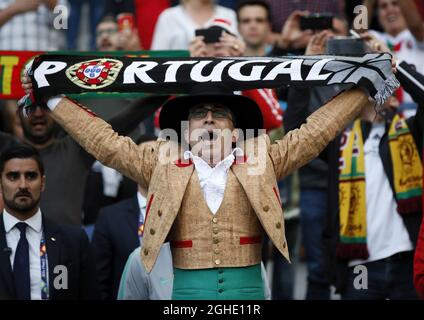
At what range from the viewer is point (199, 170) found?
678cm

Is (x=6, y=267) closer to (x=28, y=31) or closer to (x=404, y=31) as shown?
(x=28, y=31)

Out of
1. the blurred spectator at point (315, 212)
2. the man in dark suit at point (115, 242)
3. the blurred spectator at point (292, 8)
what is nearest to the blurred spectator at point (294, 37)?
the blurred spectator at point (315, 212)

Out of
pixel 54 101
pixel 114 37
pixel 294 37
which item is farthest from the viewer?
pixel 114 37

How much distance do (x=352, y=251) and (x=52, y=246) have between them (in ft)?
7.10

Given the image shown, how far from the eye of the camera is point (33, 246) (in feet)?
24.8

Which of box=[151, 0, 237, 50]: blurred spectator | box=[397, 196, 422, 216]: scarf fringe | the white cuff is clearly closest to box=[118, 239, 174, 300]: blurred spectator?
the white cuff

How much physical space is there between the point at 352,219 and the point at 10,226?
2457 millimetres

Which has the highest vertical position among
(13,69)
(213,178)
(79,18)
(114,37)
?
(79,18)

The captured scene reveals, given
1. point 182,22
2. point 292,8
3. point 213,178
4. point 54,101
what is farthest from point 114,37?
point 213,178

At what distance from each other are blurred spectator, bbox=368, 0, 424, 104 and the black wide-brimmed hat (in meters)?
2.62

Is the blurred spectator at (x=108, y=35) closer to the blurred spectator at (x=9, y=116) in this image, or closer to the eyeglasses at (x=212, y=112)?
the blurred spectator at (x=9, y=116)
